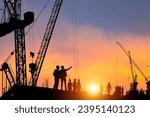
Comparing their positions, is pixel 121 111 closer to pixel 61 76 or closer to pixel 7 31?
pixel 61 76

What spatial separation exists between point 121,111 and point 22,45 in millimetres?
76808

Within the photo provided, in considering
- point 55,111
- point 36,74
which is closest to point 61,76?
point 55,111

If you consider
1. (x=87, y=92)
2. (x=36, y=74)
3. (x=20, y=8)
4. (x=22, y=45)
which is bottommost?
(x=87, y=92)

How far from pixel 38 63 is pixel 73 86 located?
50.6 meters

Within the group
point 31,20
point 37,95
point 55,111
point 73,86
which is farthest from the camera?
point 31,20

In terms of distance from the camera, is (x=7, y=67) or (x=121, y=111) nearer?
(x=121, y=111)

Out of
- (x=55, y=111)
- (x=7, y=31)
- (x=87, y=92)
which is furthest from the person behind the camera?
(x=7, y=31)

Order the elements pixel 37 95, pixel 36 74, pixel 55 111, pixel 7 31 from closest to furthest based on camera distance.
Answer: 1. pixel 55 111
2. pixel 37 95
3. pixel 7 31
4. pixel 36 74

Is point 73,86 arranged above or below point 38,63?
below

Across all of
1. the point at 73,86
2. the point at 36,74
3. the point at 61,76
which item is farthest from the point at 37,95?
the point at 36,74

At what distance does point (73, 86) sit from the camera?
48750 millimetres

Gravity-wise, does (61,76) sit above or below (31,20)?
below

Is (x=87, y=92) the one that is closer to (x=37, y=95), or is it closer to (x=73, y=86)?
(x=37, y=95)

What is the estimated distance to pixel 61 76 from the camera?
40.0 m
